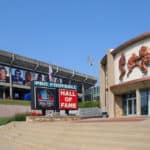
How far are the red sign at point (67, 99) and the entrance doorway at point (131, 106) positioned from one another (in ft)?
20.0

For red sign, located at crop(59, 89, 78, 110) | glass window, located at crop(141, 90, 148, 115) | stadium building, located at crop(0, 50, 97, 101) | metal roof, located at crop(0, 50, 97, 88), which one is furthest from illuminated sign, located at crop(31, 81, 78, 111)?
metal roof, located at crop(0, 50, 97, 88)

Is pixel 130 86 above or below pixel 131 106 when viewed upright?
above

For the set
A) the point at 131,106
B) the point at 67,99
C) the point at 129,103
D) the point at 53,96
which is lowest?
the point at 131,106

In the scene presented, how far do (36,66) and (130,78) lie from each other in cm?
4716

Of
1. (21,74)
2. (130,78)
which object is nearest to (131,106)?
(130,78)

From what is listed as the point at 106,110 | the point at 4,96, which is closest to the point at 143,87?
the point at 106,110

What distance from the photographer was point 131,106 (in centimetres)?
4553

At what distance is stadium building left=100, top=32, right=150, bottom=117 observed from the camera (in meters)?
40.2

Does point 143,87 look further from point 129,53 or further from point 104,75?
point 104,75

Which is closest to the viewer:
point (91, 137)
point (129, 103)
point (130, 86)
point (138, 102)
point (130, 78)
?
point (91, 137)

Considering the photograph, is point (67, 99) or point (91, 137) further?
point (67, 99)

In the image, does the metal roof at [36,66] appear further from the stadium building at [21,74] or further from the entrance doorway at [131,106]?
the entrance doorway at [131,106]

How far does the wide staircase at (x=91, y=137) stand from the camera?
56.5 feet

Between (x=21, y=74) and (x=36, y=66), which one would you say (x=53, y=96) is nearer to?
(x=21, y=74)
